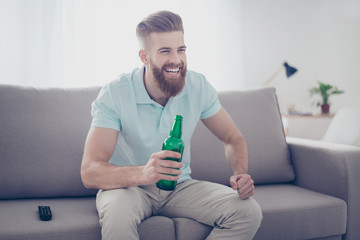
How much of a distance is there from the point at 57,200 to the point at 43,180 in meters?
0.11

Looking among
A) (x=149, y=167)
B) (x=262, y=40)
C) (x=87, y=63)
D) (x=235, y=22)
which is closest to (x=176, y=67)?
(x=149, y=167)

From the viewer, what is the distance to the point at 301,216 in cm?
156

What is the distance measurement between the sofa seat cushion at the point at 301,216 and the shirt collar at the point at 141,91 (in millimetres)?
594

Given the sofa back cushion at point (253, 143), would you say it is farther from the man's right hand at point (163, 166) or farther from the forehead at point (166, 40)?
the man's right hand at point (163, 166)

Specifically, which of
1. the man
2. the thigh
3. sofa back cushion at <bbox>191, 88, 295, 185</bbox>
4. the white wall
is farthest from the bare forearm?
the white wall

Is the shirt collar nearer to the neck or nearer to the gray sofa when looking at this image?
the neck

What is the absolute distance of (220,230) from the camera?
1.32 meters

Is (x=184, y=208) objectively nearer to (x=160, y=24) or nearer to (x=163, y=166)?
(x=163, y=166)

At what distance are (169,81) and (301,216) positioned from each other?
0.81 meters

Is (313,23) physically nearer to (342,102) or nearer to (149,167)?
(342,102)

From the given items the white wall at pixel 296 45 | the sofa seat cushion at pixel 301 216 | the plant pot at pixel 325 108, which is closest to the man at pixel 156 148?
the sofa seat cushion at pixel 301 216

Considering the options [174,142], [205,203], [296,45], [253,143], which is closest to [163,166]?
[174,142]

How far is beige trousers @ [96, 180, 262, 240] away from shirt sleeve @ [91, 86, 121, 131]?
0.83 feet

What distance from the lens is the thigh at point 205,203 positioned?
1326 mm
